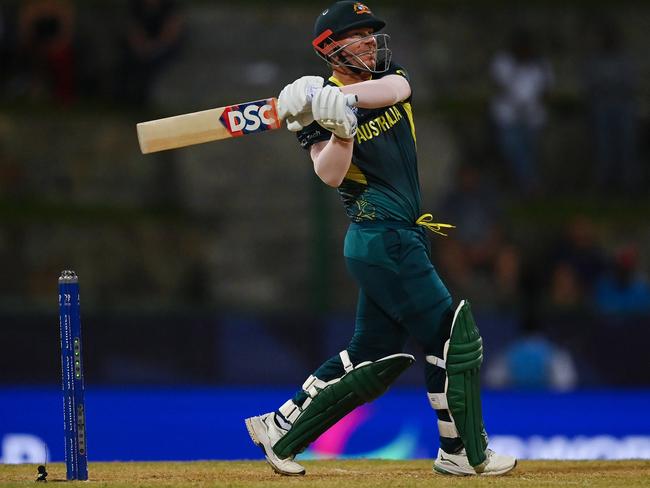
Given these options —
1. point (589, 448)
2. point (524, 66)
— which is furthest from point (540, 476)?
point (524, 66)

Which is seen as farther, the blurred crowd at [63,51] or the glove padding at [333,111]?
the blurred crowd at [63,51]

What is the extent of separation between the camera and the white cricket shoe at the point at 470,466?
19.5ft

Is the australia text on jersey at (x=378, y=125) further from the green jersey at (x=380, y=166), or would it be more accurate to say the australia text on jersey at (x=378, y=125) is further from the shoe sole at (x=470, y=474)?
the shoe sole at (x=470, y=474)

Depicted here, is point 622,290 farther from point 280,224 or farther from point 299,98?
point 299,98

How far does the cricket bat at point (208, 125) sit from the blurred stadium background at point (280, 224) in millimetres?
3980

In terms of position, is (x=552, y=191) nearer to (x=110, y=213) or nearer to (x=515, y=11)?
(x=515, y=11)

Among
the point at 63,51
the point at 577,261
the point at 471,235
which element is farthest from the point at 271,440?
the point at 63,51

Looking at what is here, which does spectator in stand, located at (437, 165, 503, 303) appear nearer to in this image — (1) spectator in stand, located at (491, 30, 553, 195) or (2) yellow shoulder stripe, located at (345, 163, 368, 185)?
(1) spectator in stand, located at (491, 30, 553, 195)

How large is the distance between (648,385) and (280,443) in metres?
5.69

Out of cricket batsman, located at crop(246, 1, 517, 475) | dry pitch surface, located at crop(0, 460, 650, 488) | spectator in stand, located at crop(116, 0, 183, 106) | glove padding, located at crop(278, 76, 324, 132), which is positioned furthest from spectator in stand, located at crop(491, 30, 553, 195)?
glove padding, located at crop(278, 76, 324, 132)

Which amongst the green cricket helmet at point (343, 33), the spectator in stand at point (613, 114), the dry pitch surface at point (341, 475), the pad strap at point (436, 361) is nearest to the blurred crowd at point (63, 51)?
the spectator in stand at point (613, 114)

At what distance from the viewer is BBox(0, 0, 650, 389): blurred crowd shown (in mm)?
12391

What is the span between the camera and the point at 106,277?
41.2 feet

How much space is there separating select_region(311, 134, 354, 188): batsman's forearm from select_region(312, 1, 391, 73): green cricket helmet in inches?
16.2
